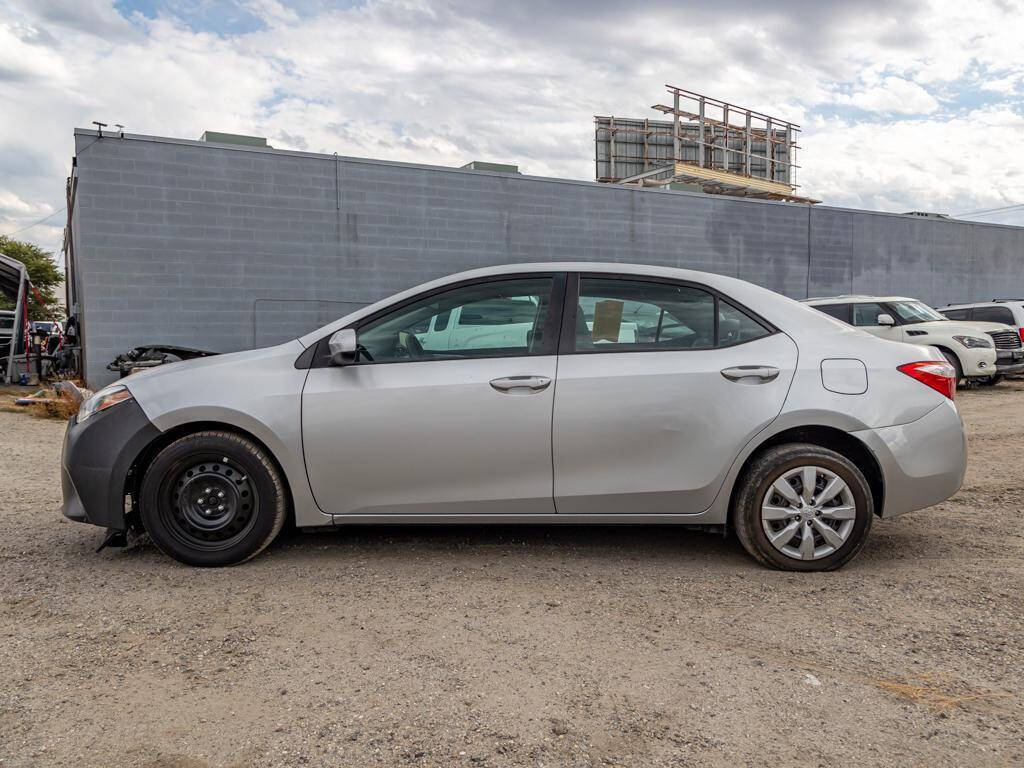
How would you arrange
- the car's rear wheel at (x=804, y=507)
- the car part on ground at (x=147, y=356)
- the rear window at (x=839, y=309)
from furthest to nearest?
the rear window at (x=839, y=309) < the car part on ground at (x=147, y=356) < the car's rear wheel at (x=804, y=507)

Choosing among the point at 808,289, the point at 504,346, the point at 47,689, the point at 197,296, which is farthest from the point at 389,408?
the point at 808,289

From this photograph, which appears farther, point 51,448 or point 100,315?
point 100,315

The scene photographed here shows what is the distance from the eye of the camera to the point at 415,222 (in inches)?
624

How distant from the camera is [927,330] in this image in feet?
45.0

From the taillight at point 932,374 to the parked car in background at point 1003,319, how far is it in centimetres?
1144

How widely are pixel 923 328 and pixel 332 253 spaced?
10527 millimetres

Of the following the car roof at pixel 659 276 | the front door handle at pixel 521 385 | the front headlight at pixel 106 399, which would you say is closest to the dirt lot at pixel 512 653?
the front headlight at pixel 106 399

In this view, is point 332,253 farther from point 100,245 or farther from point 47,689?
point 47,689

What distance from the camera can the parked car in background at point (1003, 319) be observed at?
1430 cm

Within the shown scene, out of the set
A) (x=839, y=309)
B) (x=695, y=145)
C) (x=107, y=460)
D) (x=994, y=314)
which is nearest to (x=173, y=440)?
(x=107, y=460)

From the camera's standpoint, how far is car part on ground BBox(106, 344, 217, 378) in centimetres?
1248

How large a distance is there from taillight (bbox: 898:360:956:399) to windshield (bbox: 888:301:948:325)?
10.6 meters

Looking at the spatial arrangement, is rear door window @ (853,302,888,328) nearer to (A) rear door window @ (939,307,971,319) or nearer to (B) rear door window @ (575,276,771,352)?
(A) rear door window @ (939,307,971,319)

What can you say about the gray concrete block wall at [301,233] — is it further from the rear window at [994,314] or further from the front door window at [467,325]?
the front door window at [467,325]
